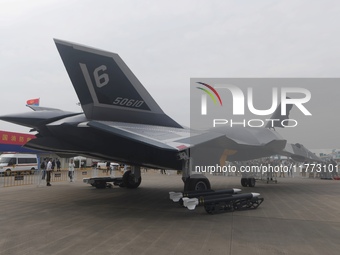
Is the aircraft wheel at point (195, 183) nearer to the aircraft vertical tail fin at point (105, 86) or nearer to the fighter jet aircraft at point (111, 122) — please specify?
the fighter jet aircraft at point (111, 122)

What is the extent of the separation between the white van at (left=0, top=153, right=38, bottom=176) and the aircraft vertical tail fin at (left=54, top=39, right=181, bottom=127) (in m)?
23.7

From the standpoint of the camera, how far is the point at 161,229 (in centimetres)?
625

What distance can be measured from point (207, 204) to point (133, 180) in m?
7.48

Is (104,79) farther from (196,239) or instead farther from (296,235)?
(296,235)

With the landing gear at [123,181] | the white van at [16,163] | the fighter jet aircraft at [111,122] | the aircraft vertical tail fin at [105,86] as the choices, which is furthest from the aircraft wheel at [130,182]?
the white van at [16,163]

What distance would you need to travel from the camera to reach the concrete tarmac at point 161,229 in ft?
16.1

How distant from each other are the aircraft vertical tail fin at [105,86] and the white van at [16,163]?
2373 centimetres

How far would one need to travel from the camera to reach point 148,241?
5.32 m

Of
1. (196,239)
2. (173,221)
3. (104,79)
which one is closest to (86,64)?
(104,79)

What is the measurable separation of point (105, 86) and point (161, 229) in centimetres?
410

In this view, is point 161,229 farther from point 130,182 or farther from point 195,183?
point 130,182

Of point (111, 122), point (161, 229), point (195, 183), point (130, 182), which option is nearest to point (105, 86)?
point (111, 122)

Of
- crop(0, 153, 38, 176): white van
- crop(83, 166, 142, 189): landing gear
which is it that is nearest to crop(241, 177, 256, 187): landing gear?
crop(83, 166, 142, 189): landing gear

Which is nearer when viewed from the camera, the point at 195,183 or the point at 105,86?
the point at 105,86
